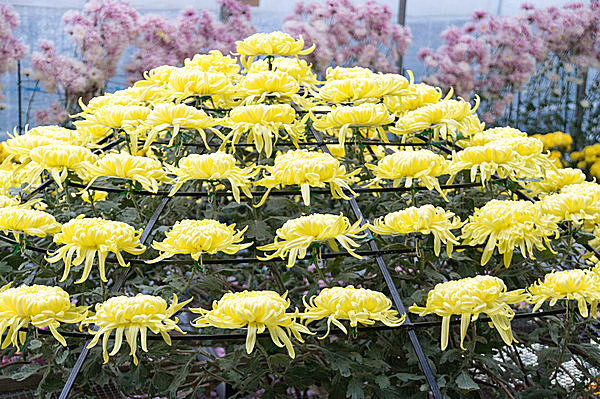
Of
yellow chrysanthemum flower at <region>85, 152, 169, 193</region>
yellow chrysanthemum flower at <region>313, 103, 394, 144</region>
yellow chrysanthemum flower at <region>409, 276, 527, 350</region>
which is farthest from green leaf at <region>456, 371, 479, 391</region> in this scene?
yellow chrysanthemum flower at <region>85, 152, 169, 193</region>

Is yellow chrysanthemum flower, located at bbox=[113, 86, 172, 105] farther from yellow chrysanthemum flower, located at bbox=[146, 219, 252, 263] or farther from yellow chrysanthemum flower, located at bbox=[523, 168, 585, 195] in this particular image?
yellow chrysanthemum flower, located at bbox=[523, 168, 585, 195]

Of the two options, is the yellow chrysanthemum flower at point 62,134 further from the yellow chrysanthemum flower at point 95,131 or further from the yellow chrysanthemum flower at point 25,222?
the yellow chrysanthemum flower at point 25,222

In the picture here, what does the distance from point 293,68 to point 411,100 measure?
0.75 feet

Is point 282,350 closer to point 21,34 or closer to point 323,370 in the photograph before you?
point 323,370

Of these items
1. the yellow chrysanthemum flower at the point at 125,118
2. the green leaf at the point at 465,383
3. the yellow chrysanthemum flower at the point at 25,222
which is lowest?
the green leaf at the point at 465,383

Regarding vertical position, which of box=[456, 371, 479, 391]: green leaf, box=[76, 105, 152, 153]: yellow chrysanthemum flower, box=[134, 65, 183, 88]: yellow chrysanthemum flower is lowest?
box=[456, 371, 479, 391]: green leaf

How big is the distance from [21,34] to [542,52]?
328 cm

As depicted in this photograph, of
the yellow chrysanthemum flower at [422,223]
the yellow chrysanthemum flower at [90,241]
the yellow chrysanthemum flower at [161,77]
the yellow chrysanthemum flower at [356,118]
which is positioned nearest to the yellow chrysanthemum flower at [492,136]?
the yellow chrysanthemum flower at [356,118]

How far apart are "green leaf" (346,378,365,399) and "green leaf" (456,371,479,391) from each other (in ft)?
0.41

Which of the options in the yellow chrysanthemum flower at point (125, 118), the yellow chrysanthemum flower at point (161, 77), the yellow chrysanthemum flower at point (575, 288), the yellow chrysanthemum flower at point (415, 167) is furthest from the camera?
the yellow chrysanthemum flower at point (161, 77)

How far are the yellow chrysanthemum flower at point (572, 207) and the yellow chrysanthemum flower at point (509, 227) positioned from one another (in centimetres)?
6

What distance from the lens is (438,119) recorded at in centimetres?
119

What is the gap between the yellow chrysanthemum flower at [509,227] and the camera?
3.15 feet

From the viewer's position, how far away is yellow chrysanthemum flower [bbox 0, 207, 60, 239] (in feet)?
3.20
